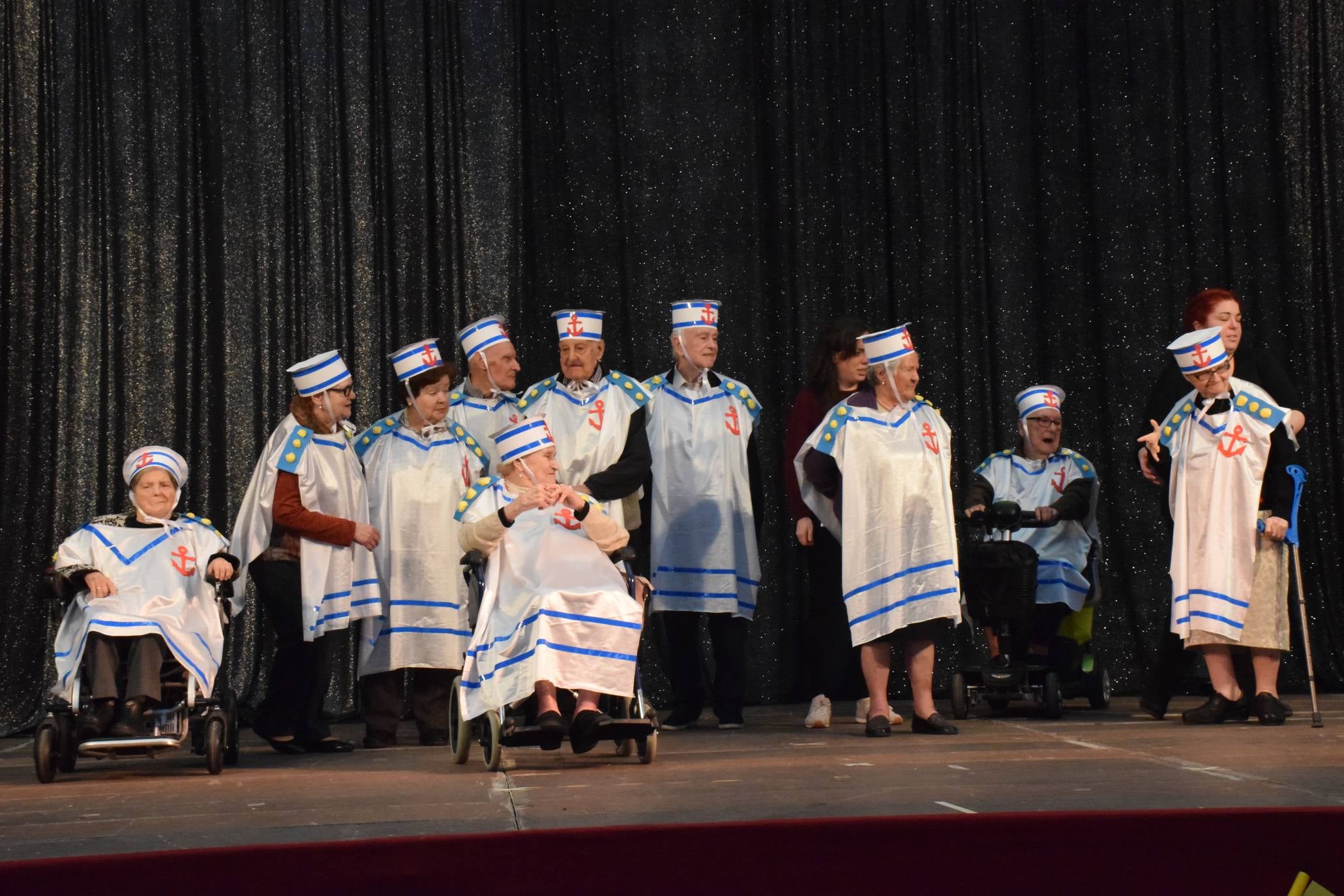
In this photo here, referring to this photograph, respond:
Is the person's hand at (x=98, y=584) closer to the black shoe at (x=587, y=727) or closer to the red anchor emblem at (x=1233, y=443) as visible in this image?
the black shoe at (x=587, y=727)

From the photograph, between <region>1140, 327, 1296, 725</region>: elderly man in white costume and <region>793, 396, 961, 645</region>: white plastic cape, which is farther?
<region>1140, 327, 1296, 725</region>: elderly man in white costume

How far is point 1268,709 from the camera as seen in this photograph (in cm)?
535

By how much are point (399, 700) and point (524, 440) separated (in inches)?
54.4

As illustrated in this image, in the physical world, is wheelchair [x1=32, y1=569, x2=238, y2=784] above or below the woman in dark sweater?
below

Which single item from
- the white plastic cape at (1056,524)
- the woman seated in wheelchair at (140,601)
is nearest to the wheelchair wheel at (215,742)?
the woman seated in wheelchair at (140,601)

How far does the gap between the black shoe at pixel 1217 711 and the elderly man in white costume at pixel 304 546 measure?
273cm

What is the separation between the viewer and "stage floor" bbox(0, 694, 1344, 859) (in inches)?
129

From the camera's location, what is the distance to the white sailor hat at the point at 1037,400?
20.8ft

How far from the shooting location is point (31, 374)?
6.69 m

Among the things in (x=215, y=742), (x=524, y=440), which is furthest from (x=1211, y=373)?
(x=215, y=742)

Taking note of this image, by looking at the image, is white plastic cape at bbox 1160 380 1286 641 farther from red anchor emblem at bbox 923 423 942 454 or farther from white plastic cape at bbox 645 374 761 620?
white plastic cape at bbox 645 374 761 620

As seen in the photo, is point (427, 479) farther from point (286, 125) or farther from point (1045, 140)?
point (1045, 140)

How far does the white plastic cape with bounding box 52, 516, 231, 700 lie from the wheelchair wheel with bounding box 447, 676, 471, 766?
766 mm

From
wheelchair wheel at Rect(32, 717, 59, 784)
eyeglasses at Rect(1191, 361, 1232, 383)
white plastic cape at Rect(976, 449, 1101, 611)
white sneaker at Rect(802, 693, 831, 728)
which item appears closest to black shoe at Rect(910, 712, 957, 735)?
white sneaker at Rect(802, 693, 831, 728)
